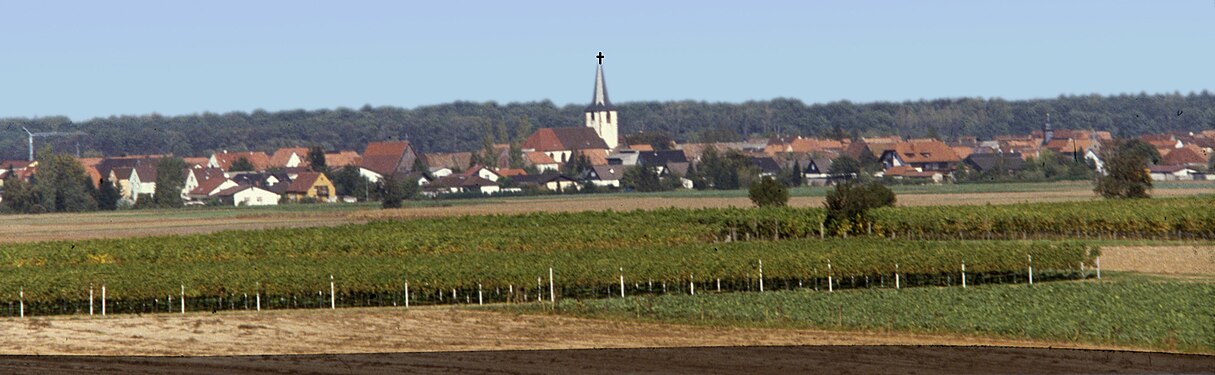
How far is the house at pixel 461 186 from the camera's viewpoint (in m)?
162

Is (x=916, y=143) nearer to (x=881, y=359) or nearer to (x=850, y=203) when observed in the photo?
(x=850, y=203)

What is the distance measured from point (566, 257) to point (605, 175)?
11913cm

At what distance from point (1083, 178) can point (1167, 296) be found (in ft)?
336

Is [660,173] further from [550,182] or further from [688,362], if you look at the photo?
[688,362]

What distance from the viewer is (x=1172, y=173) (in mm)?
151250

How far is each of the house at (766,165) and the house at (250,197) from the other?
159ft

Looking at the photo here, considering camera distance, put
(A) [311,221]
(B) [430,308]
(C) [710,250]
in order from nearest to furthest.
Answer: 1. (B) [430,308]
2. (C) [710,250]
3. (A) [311,221]

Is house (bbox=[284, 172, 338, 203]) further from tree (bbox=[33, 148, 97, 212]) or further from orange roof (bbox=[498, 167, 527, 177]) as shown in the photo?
orange roof (bbox=[498, 167, 527, 177])

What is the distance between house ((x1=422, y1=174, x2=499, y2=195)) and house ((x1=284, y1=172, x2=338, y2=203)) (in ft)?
28.8

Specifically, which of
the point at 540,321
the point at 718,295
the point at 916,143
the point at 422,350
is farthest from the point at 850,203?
the point at 916,143

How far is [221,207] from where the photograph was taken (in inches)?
5674

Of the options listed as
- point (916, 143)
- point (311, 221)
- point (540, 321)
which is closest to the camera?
point (540, 321)

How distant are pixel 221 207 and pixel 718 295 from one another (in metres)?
95.4

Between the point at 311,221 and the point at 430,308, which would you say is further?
the point at 311,221
